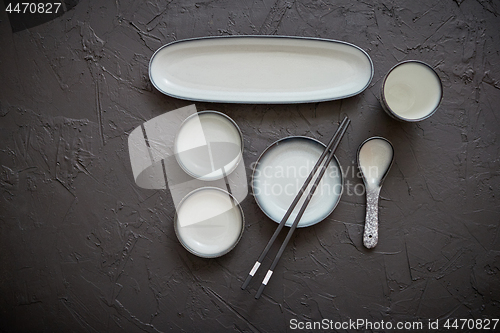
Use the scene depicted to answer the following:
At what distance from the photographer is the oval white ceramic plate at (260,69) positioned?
2.76 ft

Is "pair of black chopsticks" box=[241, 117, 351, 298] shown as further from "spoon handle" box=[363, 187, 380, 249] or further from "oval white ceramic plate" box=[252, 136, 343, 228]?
"spoon handle" box=[363, 187, 380, 249]

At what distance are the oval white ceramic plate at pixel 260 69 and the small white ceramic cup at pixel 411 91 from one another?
2.6 inches

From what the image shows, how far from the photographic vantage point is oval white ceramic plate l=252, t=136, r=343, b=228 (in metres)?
0.82

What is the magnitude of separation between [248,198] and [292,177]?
0.38 feet

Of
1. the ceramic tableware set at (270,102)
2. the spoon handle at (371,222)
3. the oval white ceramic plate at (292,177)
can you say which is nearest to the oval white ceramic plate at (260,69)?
the ceramic tableware set at (270,102)

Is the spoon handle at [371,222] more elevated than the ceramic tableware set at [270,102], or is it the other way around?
the ceramic tableware set at [270,102]

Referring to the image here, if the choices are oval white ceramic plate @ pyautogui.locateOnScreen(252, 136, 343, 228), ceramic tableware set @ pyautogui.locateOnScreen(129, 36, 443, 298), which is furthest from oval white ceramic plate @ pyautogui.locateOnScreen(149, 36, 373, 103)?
oval white ceramic plate @ pyautogui.locateOnScreen(252, 136, 343, 228)

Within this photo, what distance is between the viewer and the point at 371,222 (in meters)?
0.82

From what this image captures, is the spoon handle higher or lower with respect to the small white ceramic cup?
lower

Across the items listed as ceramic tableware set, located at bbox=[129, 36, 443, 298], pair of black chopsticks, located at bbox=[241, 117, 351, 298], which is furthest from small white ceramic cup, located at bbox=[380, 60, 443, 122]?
pair of black chopsticks, located at bbox=[241, 117, 351, 298]

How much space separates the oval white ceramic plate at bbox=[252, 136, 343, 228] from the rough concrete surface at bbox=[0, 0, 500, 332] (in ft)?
0.11

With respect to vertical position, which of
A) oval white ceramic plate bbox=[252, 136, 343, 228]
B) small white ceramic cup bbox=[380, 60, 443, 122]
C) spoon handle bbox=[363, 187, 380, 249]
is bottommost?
spoon handle bbox=[363, 187, 380, 249]

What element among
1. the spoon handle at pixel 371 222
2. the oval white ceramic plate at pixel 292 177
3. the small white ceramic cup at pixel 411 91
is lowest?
the spoon handle at pixel 371 222

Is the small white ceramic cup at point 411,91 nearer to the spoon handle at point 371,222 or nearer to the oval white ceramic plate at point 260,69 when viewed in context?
the oval white ceramic plate at point 260,69
